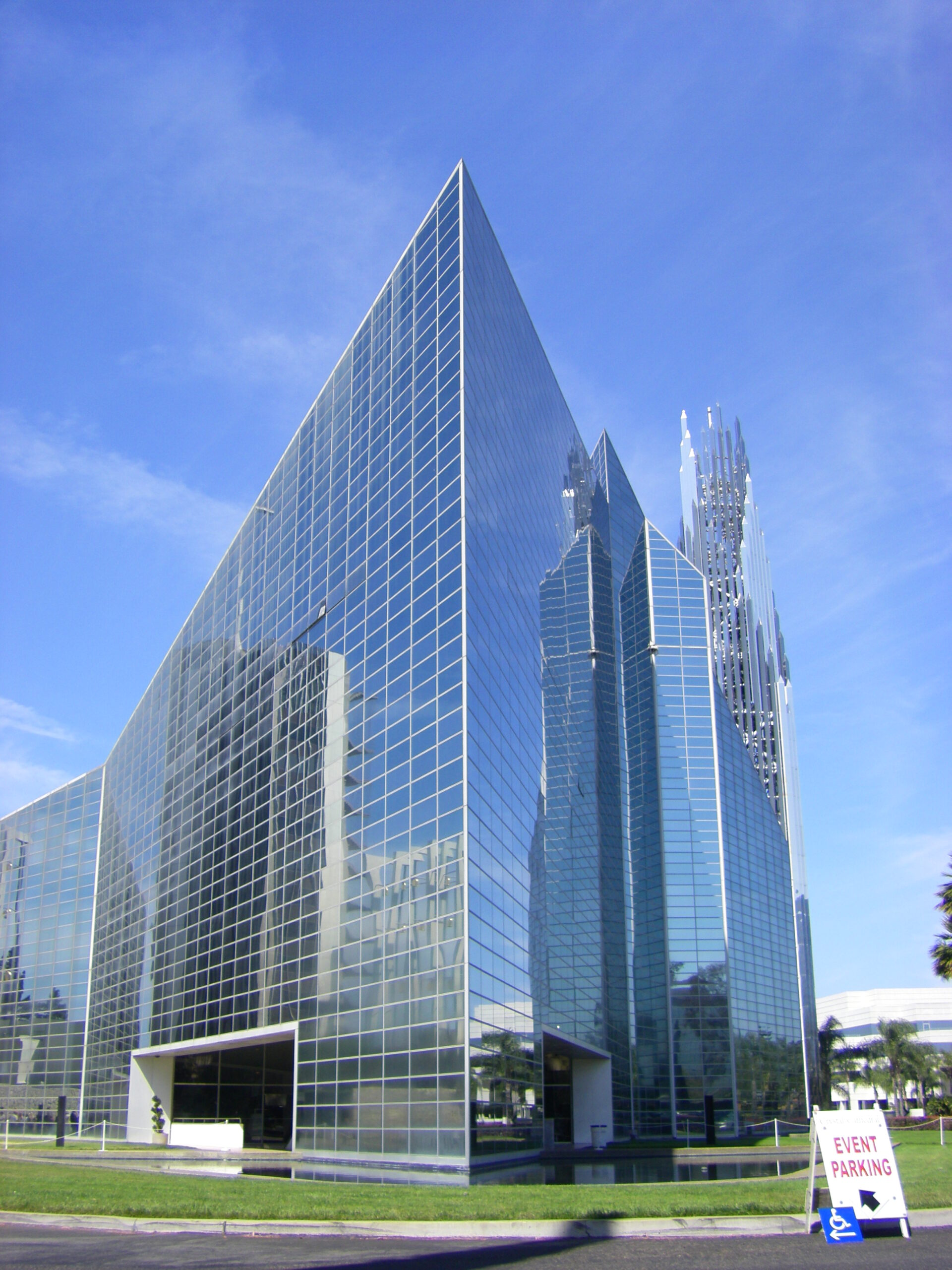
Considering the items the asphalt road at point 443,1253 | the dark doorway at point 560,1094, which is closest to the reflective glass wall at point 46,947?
the dark doorway at point 560,1094

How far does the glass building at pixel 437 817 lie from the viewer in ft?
114

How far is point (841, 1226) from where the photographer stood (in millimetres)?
14891

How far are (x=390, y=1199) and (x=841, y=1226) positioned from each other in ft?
27.5

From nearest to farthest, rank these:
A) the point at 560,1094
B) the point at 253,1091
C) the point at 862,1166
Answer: the point at 862,1166, the point at 253,1091, the point at 560,1094

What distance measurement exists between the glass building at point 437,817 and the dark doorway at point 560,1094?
0.68 feet

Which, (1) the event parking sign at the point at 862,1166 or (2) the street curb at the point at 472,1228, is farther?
(2) the street curb at the point at 472,1228

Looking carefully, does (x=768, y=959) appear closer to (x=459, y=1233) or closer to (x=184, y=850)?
(x=184, y=850)

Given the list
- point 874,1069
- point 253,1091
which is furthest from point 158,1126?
point 874,1069

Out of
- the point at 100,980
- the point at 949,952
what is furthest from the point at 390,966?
the point at 100,980

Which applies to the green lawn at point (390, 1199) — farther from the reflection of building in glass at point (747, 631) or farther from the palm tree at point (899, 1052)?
the palm tree at point (899, 1052)

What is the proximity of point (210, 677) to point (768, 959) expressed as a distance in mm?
44936

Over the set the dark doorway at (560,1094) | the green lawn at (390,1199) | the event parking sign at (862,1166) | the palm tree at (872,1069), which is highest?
the event parking sign at (862,1166)

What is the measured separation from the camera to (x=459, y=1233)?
1549 cm

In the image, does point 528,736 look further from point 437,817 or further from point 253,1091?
point 253,1091
